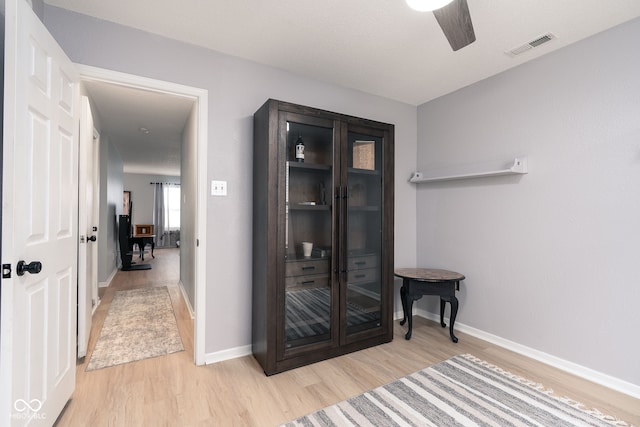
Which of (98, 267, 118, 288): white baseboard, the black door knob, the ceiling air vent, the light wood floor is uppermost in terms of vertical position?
the ceiling air vent

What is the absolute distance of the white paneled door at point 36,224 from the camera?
1.18 metres

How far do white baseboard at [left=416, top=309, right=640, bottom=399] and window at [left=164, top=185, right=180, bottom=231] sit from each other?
918 centimetres

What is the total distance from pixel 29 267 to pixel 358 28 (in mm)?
2252

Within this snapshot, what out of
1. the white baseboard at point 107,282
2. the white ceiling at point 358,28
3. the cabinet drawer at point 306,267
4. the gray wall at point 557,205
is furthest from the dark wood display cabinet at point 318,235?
the white baseboard at point 107,282

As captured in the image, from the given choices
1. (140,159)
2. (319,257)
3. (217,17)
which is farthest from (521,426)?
(140,159)

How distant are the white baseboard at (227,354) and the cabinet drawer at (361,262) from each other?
1.09 m

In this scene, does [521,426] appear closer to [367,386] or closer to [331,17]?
[367,386]

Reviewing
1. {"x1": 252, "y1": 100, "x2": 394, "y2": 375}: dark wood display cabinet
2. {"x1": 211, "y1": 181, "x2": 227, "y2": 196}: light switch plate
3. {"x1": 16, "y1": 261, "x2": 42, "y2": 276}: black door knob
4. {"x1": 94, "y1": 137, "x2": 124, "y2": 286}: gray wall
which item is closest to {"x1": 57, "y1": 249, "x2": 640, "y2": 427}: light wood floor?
{"x1": 252, "y1": 100, "x2": 394, "y2": 375}: dark wood display cabinet

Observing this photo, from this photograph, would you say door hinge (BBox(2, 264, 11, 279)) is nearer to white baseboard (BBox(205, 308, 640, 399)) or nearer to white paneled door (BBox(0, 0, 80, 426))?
white paneled door (BBox(0, 0, 80, 426))

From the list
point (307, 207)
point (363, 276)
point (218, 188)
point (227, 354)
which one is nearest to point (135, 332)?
point (227, 354)

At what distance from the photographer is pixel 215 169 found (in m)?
2.32

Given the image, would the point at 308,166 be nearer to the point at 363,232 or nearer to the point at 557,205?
the point at 363,232

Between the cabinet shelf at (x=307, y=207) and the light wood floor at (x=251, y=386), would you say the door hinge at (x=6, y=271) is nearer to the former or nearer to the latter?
the light wood floor at (x=251, y=386)

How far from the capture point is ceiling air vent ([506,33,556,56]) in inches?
82.4
